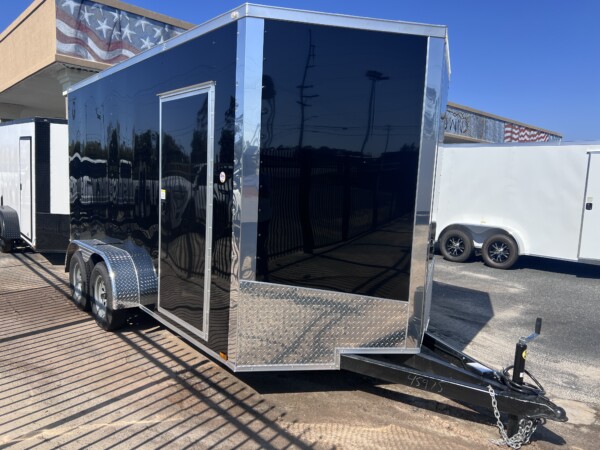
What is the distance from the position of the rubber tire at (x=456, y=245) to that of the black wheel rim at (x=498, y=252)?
46 cm

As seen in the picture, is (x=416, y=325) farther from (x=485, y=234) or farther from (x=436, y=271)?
(x=485, y=234)

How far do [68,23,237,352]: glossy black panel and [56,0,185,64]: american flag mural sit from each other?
14.8 feet

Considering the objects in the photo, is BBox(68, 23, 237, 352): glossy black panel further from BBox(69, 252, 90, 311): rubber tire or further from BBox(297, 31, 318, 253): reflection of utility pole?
BBox(297, 31, 318, 253): reflection of utility pole

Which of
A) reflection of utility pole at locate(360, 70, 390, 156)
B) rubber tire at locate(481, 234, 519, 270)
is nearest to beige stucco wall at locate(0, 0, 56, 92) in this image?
reflection of utility pole at locate(360, 70, 390, 156)

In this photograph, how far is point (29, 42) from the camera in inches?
444

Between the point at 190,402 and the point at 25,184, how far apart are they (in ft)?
20.6

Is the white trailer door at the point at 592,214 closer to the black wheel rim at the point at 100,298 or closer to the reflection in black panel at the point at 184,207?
the reflection in black panel at the point at 184,207

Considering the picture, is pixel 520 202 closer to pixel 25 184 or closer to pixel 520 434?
pixel 520 434

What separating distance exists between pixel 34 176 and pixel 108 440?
6014 mm

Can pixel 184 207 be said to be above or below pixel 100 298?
above

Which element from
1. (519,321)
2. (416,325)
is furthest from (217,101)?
(519,321)

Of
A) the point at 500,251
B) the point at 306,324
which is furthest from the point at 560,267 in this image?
the point at 306,324

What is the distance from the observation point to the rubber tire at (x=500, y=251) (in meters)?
10.3

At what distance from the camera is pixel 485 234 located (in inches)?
426
